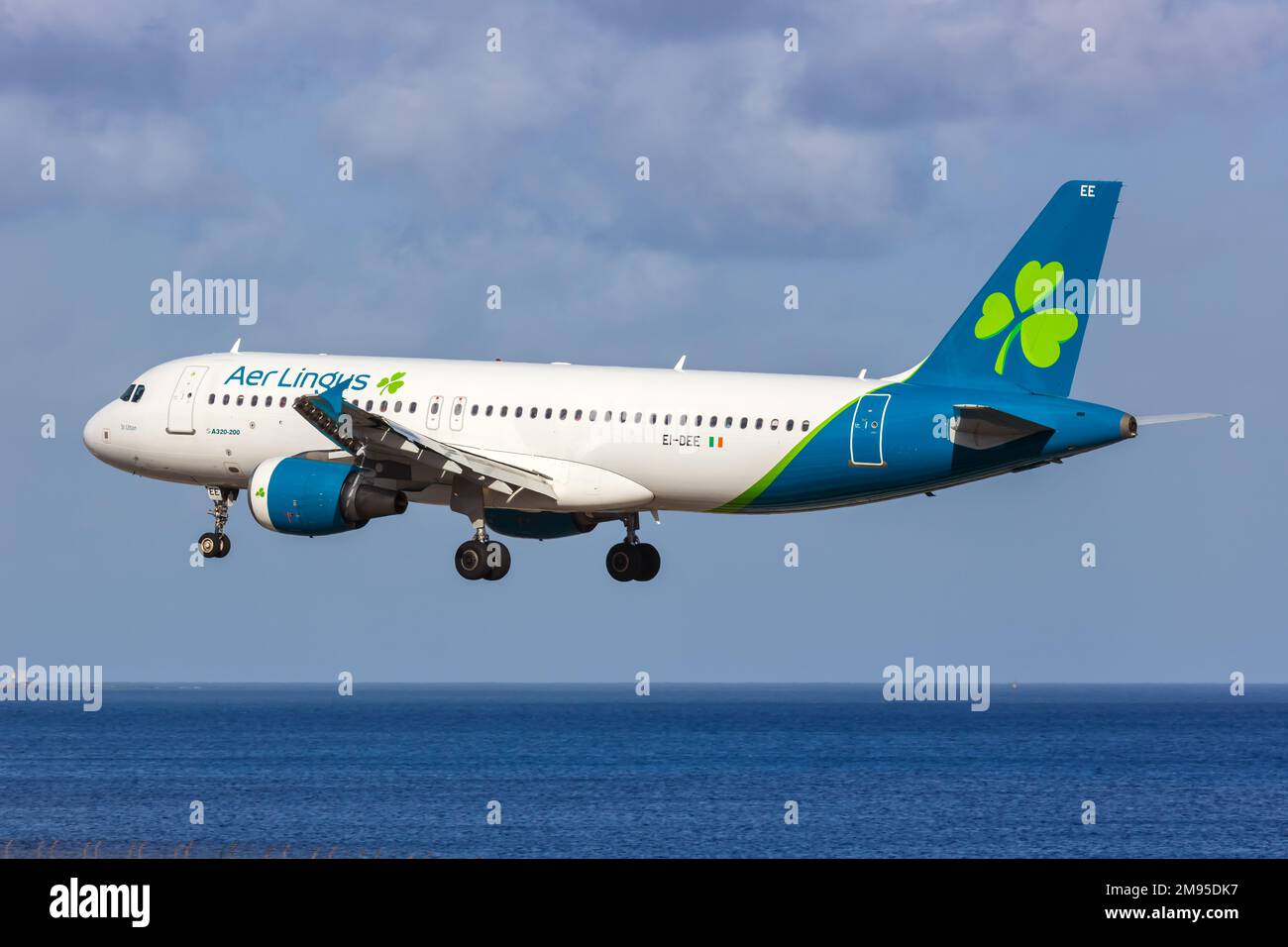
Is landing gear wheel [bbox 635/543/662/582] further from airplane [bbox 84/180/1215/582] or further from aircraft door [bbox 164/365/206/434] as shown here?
aircraft door [bbox 164/365/206/434]

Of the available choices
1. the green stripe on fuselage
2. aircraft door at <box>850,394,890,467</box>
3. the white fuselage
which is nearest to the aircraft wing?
the white fuselage

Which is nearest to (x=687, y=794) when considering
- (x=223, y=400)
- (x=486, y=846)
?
(x=486, y=846)

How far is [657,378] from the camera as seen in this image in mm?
50500

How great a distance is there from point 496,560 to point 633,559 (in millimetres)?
4785

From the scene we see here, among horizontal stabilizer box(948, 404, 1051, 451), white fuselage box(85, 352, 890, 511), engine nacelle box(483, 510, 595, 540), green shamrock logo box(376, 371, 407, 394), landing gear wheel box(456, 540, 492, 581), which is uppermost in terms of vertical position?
green shamrock logo box(376, 371, 407, 394)

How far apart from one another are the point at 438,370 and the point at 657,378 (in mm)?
6092

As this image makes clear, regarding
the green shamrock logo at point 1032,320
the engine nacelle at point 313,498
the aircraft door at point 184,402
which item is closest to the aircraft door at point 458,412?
the engine nacelle at point 313,498

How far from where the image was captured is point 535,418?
51000 mm

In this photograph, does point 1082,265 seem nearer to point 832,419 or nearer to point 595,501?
point 832,419

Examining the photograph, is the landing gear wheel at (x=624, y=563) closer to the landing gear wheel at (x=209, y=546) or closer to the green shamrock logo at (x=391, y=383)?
the green shamrock logo at (x=391, y=383)

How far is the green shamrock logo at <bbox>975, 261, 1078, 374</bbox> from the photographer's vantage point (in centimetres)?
4691

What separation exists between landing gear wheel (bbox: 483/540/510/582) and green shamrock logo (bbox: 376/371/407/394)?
4849mm

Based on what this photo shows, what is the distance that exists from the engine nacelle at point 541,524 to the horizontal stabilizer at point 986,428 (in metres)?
12.0

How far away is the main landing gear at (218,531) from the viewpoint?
5456 cm
